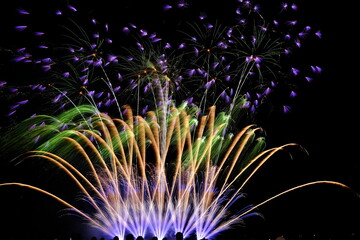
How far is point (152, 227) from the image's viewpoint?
13.5 m

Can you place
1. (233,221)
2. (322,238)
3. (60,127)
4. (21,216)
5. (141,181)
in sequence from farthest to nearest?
(21,216) < (233,221) < (141,181) < (60,127) < (322,238)

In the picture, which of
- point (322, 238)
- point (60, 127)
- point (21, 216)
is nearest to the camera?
point (322, 238)

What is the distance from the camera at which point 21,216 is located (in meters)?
16.4

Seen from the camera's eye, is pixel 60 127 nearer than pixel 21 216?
Yes

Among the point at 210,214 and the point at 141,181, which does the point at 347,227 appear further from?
the point at 141,181

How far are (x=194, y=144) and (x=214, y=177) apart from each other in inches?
61.6

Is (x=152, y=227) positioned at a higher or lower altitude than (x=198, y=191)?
lower

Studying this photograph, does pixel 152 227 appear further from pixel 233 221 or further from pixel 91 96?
pixel 91 96

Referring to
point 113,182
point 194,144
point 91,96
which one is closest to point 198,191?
point 194,144

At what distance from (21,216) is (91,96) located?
8.22m

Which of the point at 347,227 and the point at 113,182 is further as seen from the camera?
the point at 347,227

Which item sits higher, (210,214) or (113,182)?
(113,182)

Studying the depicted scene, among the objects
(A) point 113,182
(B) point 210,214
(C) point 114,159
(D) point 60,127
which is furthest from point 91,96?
(B) point 210,214

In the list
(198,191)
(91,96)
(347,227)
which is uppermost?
(91,96)
